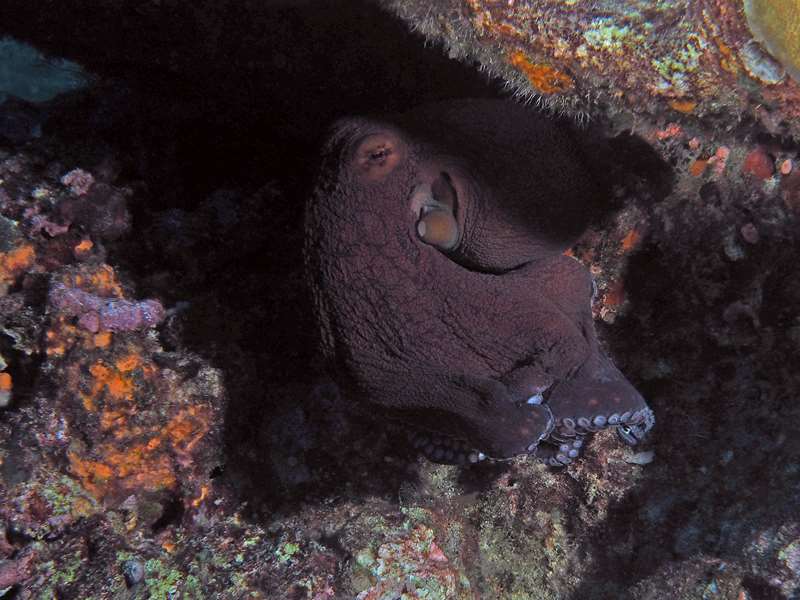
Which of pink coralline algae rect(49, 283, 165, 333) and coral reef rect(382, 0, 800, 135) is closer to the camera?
coral reef rect(382, 0, 800, 135)

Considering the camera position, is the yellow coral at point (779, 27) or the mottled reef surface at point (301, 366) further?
the mottled reef surface at point (301, 366)

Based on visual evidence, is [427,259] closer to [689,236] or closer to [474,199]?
[474,199]

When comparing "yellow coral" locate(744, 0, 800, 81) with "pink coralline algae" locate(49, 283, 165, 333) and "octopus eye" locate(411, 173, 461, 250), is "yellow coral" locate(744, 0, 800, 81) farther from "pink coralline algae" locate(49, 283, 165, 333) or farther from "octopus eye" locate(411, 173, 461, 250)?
"pink coralline algae" locate(49, 283, 165, 333)

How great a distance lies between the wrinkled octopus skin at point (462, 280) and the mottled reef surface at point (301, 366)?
340mm

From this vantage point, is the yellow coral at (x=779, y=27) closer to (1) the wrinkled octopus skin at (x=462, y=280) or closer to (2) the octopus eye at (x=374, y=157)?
(1) the wrinkled octopus skin at (x=462, y=280)

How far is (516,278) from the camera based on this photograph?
2.84 meters

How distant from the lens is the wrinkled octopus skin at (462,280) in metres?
2.54

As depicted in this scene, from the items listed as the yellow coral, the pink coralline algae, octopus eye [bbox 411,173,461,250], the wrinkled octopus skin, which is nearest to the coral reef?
the yellow coral

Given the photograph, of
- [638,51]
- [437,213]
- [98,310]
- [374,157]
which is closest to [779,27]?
[638,51]

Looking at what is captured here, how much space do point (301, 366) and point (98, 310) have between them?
1.29 metres

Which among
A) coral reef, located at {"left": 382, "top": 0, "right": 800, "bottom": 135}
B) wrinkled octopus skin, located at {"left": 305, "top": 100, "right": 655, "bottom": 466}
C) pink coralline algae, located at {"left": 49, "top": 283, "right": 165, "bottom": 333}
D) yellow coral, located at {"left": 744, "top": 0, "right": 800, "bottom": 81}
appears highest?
yellow coral, located at {"left": 744, "top": 0, "right": 800, "bottom": 81}

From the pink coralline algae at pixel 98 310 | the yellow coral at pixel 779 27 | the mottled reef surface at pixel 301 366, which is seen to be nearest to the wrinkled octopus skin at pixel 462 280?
the mottled reef surface at pixel 301 366

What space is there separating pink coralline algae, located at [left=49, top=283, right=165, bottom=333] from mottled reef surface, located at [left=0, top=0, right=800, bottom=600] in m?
0.02

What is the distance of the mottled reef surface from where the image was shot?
9.36 ft
